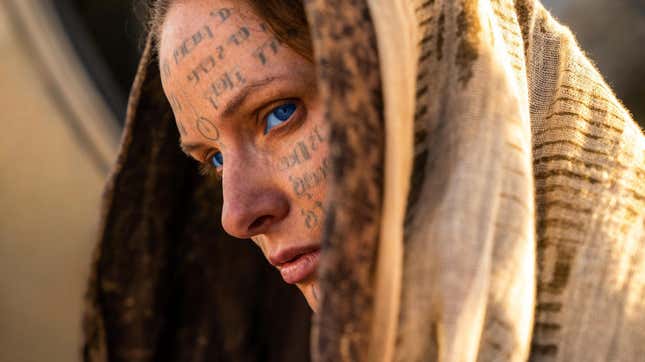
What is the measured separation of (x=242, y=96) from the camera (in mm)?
747

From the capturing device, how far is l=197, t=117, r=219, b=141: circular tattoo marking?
2.57ft

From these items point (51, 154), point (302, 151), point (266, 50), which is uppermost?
point (51, 154)

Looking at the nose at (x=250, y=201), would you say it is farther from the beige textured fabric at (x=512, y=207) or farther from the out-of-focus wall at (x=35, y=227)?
the out-of-focus wall at (x=35, y=227)

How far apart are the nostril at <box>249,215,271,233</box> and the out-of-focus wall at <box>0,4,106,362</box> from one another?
1.03 m

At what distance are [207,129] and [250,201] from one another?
0.33 feet

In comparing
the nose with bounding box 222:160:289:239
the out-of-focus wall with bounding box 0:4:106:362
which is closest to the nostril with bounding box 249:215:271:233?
the nose with bounding box 222:160:289:239

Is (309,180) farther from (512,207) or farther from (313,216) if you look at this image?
(512,207)

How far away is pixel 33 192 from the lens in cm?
169

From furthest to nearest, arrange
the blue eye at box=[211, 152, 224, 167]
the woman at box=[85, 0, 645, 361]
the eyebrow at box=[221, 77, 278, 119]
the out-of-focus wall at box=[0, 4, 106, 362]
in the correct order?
the out-of-focus wall at box=[0, 4, 106, 362] → the blue eye at box=[211, 152, 224, 167] → the eyebrow at box=[221, 77, 278, 119] → the woman at box=[85, 0, 645, 361]

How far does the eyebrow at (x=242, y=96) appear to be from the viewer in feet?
2.43

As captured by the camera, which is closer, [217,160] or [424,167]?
[424,167]

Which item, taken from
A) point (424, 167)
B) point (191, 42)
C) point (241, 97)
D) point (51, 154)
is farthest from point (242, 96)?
point (51, 154)

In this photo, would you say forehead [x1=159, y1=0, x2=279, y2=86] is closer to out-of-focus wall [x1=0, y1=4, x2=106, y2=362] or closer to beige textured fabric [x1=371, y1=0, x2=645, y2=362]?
beige textured fabric [x1=371, y1=0, x2=645, y2=362]

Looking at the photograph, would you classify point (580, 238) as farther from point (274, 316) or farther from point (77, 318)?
point (77, 318)
